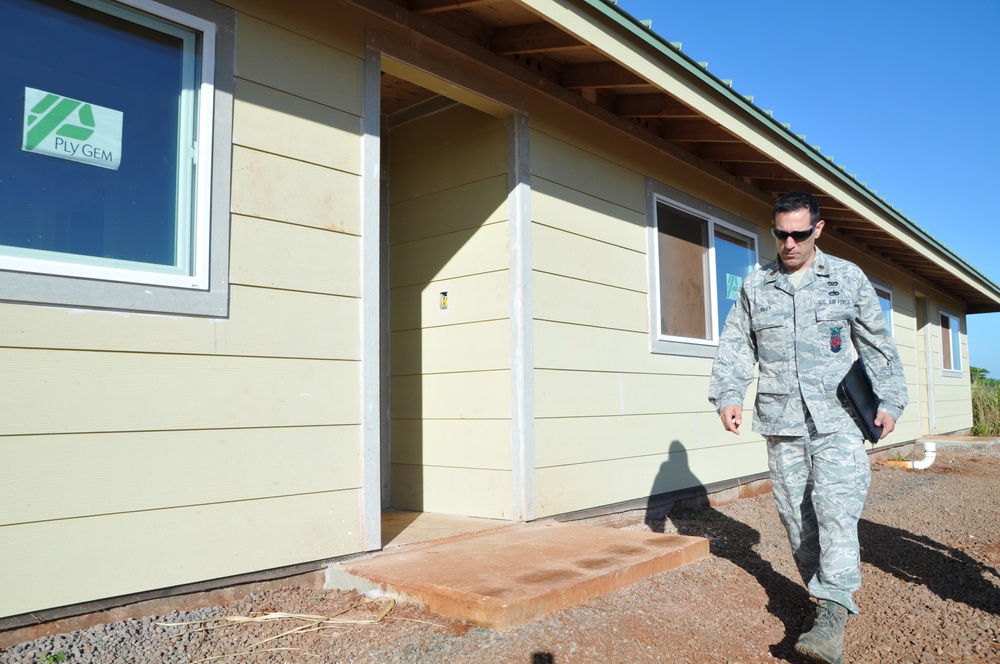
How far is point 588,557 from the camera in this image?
3.59 metres

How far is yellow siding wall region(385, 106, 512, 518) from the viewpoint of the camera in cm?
463

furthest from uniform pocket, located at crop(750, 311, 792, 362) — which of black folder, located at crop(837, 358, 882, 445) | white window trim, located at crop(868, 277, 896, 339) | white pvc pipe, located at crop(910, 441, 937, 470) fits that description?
white window trim, located at crop(868, 277, 896, 339)

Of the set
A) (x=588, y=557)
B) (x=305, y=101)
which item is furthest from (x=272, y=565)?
(x=305, y=101)

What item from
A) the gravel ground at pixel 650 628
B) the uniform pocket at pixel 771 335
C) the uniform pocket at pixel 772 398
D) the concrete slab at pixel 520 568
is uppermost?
the uniform pocket at pixel 771 335

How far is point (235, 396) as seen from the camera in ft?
10.2

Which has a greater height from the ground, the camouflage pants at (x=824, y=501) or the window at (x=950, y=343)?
the window at (x=950, y=343)

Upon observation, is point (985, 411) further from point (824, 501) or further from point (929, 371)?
point (824, 501)

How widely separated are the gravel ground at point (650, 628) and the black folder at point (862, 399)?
0.83 meters

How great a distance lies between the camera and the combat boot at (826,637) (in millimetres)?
2619

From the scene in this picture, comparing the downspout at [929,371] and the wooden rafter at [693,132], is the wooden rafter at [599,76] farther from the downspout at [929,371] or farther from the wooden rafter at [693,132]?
the downspout at [929,371]

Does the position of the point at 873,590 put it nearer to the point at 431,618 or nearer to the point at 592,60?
the point at 431,618

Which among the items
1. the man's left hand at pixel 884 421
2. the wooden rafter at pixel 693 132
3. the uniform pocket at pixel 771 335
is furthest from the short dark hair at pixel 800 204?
the wooden rafter at pixel 693 132

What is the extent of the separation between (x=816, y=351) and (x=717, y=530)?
2.66 meters

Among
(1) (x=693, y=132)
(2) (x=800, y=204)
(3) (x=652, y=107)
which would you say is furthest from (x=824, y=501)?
(1) (x=693, y=132)
